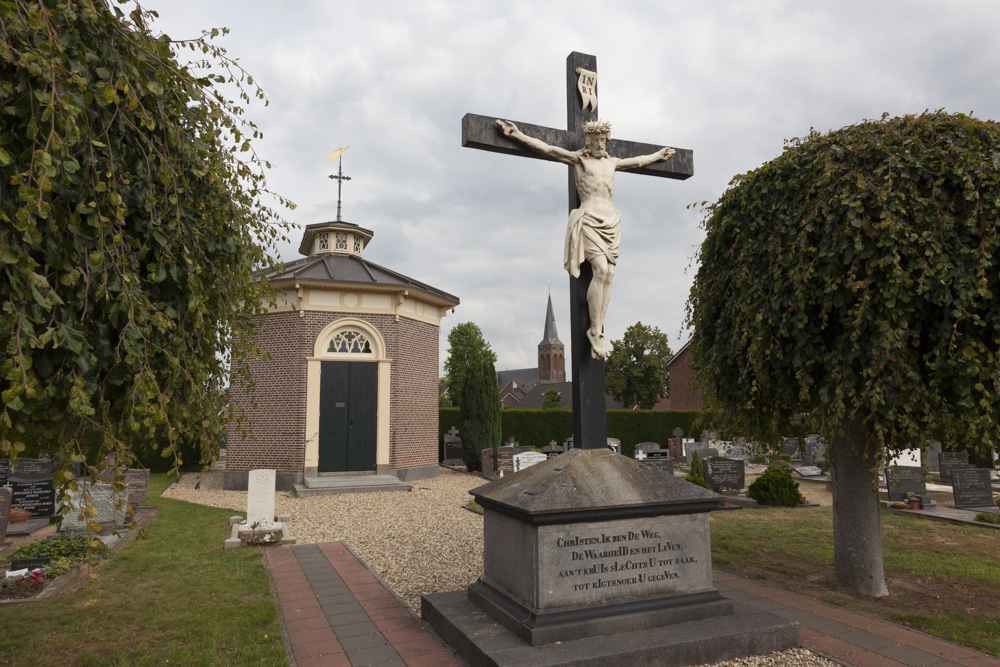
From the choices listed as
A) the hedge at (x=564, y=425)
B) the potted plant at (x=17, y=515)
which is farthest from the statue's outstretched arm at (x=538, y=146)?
the hedge at (x=564, y=425)

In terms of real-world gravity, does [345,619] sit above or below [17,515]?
below

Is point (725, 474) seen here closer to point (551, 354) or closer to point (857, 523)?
point (857, 523)

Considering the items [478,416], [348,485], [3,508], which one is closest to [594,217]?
[3,508]

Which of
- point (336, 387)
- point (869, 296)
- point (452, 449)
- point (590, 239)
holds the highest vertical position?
point (590, 239)

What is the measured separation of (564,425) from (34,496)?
1659cm

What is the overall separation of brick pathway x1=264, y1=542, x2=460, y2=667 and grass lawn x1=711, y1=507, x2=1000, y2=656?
12.0 feet

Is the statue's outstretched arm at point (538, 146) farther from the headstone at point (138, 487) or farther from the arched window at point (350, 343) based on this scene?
the arched window at point (350, 343)

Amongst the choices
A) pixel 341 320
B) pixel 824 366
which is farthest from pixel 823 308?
pixel 341 320

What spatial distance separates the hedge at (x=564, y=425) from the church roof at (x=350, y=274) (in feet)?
23.5

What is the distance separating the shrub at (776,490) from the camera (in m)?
11.6

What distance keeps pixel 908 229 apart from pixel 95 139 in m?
5.19

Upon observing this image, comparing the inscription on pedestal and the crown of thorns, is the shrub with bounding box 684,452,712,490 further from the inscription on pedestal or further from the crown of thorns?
the crown of thorns

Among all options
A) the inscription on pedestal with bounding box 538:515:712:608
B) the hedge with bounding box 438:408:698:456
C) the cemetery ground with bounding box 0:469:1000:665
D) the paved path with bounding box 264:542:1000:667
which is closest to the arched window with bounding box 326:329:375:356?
the cemetery ground with bounding box 0:469:1000:665

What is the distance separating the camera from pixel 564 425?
23125mm
